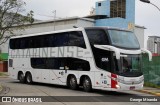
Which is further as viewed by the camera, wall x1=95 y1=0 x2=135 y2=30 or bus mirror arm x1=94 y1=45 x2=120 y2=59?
wall x1=95 y1=0 x2=135 y2=30

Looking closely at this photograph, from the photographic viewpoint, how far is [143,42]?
7631cm

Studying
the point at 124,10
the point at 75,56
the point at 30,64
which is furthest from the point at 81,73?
the point at 124,10

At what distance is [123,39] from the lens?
22578 mm

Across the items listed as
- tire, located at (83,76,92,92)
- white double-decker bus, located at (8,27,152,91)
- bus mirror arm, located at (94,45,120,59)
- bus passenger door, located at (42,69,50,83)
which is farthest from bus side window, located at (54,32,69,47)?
bus mirror arm, located at (94,45,120,59)

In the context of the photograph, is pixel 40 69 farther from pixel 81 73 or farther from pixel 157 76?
pixel 157 76

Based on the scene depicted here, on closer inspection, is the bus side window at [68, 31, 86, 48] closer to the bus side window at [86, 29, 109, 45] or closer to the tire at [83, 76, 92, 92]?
the bus side window at [86, 29, 109, 45]

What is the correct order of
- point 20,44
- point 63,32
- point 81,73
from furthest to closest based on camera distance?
A: point 20,44 → point 63,32 → point 81,73

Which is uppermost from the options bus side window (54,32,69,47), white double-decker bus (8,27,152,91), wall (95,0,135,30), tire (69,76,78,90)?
wall (95,0,135,30)

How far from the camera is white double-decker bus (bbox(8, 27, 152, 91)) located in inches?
853

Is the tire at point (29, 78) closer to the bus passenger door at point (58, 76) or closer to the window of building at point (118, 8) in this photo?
the bus passenger door at point (58, 76)

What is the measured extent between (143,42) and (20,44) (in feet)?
157

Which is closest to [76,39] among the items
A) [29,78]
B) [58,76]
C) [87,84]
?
[87,84]

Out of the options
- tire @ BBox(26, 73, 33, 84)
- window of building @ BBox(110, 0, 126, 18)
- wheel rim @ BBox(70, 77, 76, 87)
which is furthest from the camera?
window of building @ BBox(110, 0, 126, 18)

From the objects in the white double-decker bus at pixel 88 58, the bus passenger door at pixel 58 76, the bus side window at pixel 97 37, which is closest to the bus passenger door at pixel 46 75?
the white double-decker bus at pixel 88 58
